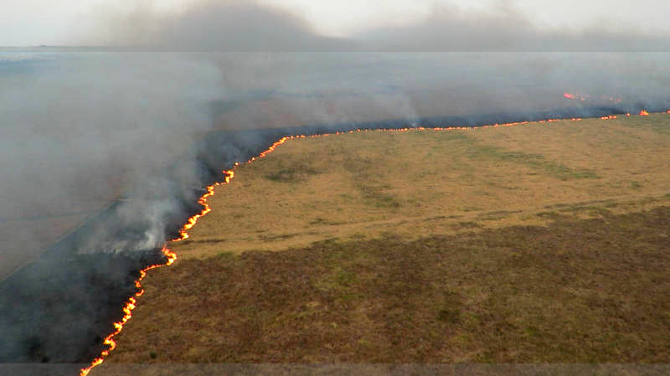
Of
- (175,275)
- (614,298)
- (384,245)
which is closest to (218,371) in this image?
(175,275)

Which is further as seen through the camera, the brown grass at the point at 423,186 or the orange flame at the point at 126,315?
the brown grass at the point at 423,186

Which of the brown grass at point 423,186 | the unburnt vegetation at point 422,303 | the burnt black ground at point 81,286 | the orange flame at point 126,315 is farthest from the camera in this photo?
the brown grass at point 423,186

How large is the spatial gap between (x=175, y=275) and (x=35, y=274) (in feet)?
20.3

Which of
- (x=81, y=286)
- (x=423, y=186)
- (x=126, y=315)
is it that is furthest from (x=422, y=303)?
(x=423, y=186)

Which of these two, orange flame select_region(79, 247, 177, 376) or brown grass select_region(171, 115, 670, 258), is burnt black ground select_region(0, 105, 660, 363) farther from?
brown grass select_region(171, 115, 670, 258)

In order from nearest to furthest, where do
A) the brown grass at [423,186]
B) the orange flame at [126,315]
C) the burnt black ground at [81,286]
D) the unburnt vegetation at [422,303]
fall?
the orange flame at [126,315]
the unburnt vegetation at [422,303]
the burnt black ground at [81,286]
the brown grass at [423,186]

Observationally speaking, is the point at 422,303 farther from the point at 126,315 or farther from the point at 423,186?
the point at 423,186

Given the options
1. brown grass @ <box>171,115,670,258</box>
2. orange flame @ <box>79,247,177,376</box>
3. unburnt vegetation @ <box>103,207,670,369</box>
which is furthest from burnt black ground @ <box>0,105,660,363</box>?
brown grass @ <box>171,115,670,258</box>

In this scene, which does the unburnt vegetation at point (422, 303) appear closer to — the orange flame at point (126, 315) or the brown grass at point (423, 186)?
the orange flame at point (126, 315)

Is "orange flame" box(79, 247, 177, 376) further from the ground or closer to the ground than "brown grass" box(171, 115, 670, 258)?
closer to the ground

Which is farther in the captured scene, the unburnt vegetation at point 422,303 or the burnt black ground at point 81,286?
the burnt black ground at point 81,286

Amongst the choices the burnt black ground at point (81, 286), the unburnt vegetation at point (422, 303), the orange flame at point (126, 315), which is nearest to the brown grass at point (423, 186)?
the orange flame at point (126, 315)

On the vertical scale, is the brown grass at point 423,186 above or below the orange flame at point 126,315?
above

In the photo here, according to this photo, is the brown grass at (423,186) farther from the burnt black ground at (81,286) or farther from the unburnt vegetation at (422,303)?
the burnt black ground at (81,286)
